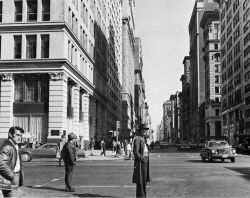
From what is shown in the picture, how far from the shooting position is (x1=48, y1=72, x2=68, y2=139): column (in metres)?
38.8

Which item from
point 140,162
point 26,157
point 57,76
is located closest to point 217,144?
point 26,157

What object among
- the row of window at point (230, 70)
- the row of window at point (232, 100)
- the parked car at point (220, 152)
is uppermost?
the row of window at point (230, 70)

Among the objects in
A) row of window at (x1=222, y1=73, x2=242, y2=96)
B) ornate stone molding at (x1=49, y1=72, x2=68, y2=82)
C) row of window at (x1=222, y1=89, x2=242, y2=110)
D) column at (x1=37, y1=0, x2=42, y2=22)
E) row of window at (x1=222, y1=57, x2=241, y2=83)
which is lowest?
ornate stone molding at (x1=49, y1=72, x2=68, y2=82)

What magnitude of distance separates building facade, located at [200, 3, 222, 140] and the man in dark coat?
111 meters

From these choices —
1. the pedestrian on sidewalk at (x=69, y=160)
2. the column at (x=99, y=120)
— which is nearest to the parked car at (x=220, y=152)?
the pedestrian on sidewalk at (x=69, y=160)

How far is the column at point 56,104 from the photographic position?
38750 mm

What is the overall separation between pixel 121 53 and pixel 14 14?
74.4 m

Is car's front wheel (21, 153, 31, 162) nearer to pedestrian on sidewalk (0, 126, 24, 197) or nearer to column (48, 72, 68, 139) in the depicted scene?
column (48, 72, 68, 139)

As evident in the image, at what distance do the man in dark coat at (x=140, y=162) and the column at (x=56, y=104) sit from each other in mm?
29039

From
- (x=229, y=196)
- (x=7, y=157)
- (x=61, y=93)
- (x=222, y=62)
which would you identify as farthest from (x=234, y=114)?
(x=7, y=157)

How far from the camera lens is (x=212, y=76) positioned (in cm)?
12094

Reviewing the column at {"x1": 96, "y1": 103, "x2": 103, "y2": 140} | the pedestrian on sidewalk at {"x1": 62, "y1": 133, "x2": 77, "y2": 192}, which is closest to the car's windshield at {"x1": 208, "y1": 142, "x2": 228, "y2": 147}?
the pedestrian on sidewalk at {"x1": 62, "y1": 133, "x2": 77, "y2": 192}

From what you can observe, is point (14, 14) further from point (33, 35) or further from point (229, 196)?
point (229, 196)

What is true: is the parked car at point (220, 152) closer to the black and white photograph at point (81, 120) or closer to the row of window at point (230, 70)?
the black and white photograph at point (81, 120)
